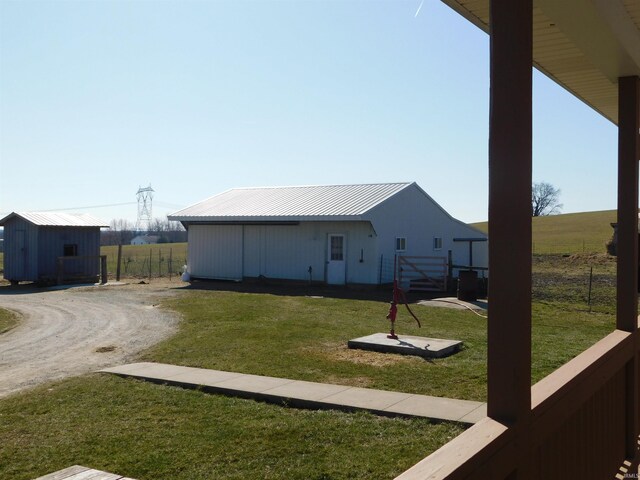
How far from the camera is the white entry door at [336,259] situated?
23.6m

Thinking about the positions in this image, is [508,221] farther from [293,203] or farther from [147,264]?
[147,264]

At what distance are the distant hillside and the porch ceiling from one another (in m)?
43.1

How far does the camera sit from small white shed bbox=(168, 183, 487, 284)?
23.2 meters

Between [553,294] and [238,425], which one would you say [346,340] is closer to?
[238,425]

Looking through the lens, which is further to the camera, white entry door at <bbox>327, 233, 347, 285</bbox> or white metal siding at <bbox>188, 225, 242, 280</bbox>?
white metal siding at <bbox>188, 225, 242, 280</bbox>

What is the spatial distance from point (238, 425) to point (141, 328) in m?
8.07

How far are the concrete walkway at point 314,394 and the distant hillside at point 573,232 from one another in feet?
136

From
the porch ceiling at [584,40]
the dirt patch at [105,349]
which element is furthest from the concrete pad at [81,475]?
the dirt patch at [105,349]

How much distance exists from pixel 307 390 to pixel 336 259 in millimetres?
16454

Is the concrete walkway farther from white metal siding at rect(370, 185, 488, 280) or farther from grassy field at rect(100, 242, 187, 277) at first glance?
grassy field at rect(100, 242, 187, 277)

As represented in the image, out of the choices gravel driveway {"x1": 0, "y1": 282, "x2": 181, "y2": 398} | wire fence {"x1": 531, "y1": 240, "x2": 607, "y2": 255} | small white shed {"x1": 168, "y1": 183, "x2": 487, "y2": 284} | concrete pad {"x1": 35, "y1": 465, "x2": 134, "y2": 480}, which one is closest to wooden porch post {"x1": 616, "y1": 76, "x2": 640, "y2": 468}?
concrete pad {"x1": 35, "y1": 465, "x2": 134, "y2": 480}

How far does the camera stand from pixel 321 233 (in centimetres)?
2392

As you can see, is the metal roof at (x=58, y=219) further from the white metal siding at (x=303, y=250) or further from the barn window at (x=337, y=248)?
the barn window at (x=337, y=248)

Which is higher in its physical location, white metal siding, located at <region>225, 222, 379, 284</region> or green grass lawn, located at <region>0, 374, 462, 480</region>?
white metal siding, located at <region>225, 222, 379, 284</region>
